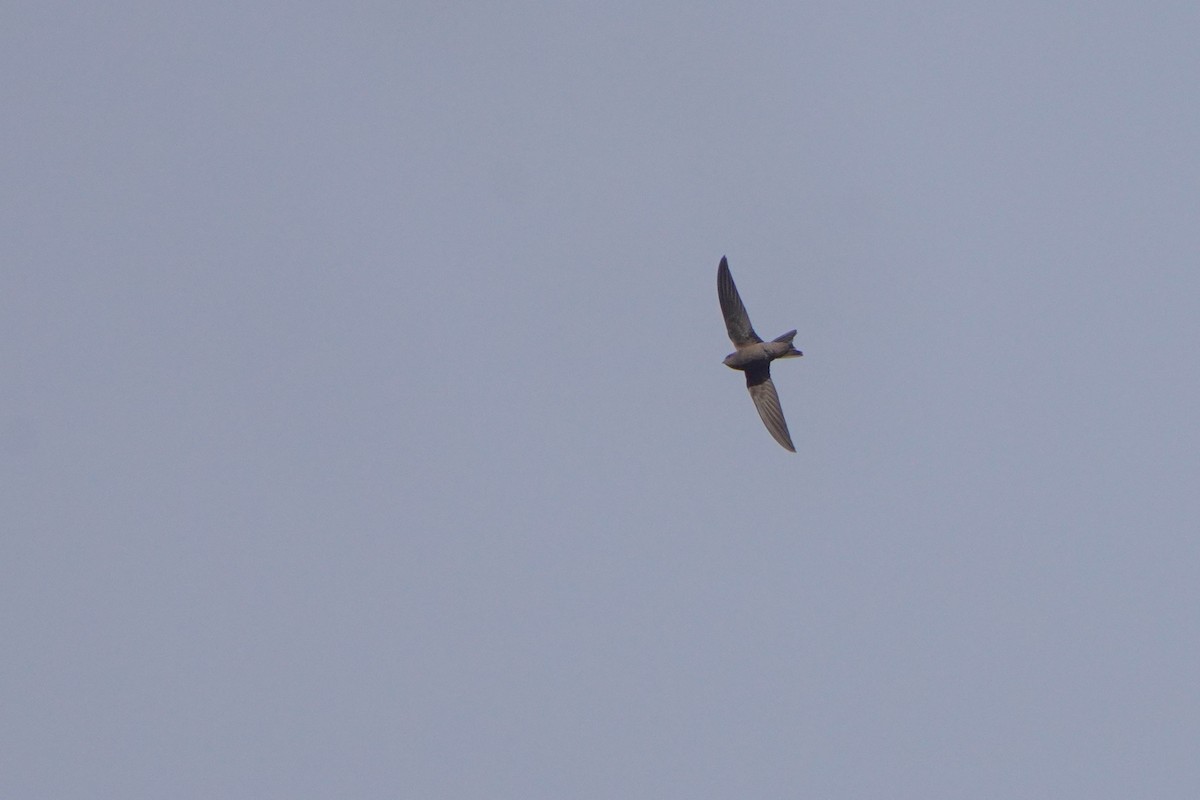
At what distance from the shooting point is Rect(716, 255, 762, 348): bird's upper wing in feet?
111

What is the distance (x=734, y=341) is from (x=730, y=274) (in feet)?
4.15

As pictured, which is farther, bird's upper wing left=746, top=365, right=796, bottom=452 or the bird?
bird's upper wing left=746, top=365, right=796, bottom=452

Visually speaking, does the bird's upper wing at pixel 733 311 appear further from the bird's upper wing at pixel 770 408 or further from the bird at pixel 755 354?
the bird's upper wing at pixel 770 408

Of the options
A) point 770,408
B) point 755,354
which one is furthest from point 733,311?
point 770,408

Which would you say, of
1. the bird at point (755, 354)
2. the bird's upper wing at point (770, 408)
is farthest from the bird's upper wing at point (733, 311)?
the bird's upper wing at point (770, 408)

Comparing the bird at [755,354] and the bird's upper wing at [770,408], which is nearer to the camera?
the bird at [755,354]

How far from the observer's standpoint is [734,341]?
34.2 meters

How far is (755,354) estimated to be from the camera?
110 feet

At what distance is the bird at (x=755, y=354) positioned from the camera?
3344 centimetres

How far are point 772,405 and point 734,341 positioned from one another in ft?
4.95

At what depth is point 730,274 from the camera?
34.0m

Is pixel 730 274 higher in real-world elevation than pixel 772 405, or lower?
higher

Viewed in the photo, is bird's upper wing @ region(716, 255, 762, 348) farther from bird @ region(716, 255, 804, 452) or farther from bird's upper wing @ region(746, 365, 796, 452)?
bird's upper wing @ region(746, 365, 796, 452)

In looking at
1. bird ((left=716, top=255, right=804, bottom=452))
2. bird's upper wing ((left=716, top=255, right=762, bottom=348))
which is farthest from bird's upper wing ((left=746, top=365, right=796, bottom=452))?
bird's upper wing ((left=716, top=255, right=762, bottom=348))
